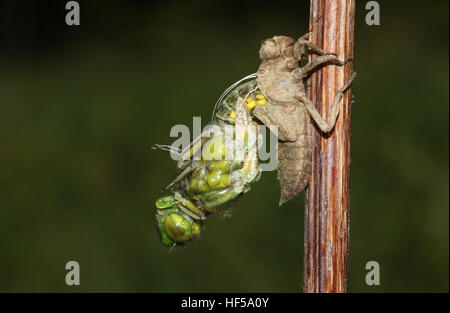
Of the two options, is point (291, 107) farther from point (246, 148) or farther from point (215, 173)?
point (215, 173)

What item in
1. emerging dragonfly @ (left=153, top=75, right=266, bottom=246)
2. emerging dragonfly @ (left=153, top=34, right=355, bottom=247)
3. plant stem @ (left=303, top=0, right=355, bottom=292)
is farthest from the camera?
emerging dragonfly @ (left=153, top=75, right=266, bottom=246)

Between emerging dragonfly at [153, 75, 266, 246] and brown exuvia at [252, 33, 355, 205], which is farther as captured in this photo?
emerging dragonfly at [153, 75, 266, 246]

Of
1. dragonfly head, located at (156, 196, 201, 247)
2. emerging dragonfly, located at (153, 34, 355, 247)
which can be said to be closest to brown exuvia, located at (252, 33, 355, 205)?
emerging dragonfly, located at (153, 34, 355, 247)

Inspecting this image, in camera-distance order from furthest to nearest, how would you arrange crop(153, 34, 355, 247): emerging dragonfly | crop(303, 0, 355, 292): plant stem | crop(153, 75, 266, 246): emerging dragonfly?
crop(153, 75, 266, 246): emerging dragonfly → crop(153, 34, 355, 247): emerging dragonfly → crop(303, 0, 355, 292): plant stem

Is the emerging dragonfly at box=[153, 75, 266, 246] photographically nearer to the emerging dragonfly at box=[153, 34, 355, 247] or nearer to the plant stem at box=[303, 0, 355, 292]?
the emerging dragonfly at box=[153, 34, 355, 247]

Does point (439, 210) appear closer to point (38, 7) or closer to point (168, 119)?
point (168, 119)

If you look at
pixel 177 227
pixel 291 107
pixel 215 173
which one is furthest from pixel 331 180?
pixel 177 227

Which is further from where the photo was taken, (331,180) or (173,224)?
(173,224)

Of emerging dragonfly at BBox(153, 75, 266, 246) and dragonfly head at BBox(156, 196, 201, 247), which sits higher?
emerging dragonfly at BBox(153, 75, 266, 246)

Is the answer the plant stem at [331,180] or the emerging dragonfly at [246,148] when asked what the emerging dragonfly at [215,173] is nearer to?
the emerging dragonfly at [246,148]
